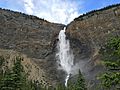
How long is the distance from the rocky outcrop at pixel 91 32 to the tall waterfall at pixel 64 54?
2.84m

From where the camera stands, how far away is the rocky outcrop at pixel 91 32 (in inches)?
6754

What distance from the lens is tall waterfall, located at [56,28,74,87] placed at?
17686cm

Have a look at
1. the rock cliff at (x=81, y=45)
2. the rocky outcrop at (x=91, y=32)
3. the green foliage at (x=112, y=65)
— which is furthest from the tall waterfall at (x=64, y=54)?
the green foliage at (x=112, y=65)

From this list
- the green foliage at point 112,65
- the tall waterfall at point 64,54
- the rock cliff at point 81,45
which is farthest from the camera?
the tall waterfall at point 64,54

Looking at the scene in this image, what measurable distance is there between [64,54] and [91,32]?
17856 millimetres

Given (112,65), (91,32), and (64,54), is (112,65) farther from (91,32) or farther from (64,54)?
(91,32)

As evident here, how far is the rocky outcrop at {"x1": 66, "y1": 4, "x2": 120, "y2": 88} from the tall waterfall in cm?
284

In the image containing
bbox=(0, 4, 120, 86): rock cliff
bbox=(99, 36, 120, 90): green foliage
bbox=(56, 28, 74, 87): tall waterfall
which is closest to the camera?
bbox=(99, 36, 120, 90): green foliage

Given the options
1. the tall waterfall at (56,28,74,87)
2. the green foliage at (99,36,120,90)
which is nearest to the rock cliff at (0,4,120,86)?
the tall waterfall at (56,28,74,87)

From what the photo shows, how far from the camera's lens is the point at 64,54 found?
18425cm

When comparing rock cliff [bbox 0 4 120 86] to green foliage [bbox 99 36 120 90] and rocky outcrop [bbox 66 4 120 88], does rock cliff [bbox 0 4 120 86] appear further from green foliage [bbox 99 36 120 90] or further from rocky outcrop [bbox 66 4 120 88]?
green foliage [bbox 99 36 120 90]

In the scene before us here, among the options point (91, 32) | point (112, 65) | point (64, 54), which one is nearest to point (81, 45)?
point (91, 32)

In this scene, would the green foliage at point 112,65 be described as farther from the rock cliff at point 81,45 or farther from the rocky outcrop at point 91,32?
the rocky outcrop at point 91,32

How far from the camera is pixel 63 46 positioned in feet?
609
